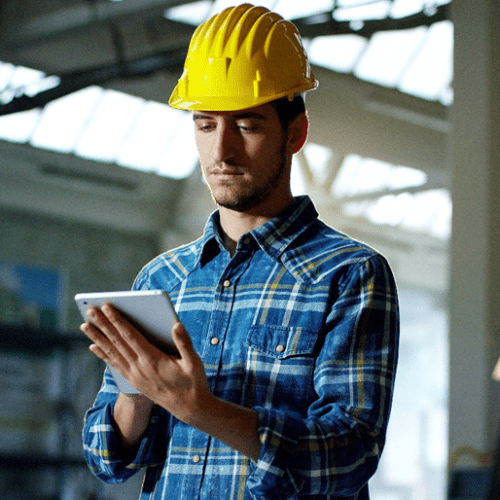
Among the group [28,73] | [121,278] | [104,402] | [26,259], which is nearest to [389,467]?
[121,278]

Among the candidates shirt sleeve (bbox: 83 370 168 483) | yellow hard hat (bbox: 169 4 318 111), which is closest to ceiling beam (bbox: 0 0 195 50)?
yellow hard hat (bbox: 169 4 318 111)

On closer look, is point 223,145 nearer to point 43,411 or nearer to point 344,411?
point 344,411

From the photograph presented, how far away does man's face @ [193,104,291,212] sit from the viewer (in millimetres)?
1825

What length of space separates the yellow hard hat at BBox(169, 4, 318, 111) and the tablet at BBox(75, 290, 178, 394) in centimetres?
58

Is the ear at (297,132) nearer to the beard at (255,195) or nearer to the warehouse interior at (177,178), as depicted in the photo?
the beard at (255,195)

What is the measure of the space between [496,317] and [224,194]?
6.16 m

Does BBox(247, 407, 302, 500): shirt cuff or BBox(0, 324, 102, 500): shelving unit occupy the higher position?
BBox(247, 407, 302, 500): shirt cuff

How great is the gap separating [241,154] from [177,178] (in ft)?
49.6

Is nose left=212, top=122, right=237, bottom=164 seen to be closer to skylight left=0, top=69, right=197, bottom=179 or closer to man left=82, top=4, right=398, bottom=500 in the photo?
man left=82, top=4, right=398, bottom=500

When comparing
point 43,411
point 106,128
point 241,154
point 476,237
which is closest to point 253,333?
point 241,154

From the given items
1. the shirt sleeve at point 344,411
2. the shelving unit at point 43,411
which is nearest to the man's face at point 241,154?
the shirt sleeve at point 344,411

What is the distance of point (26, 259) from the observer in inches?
592

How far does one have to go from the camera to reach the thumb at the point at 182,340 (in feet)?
4.72

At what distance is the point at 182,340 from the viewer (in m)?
1.44
